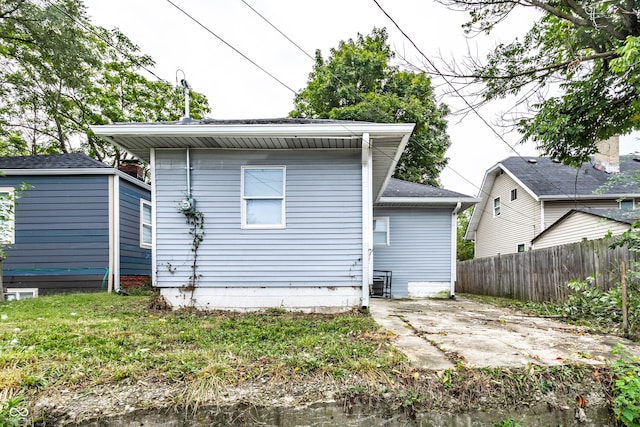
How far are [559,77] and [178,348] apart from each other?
7.73 m

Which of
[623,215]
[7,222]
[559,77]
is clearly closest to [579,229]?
[623,215]

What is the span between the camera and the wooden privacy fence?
208 inches

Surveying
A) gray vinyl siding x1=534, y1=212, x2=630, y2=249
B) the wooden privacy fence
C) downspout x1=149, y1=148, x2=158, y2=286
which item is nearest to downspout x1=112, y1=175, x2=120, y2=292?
downspout x1=149, y1=148, x2=158, y2=286

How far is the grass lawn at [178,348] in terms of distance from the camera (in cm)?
255

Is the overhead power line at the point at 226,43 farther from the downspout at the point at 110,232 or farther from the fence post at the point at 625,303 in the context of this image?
the fence post at the point at 625,303

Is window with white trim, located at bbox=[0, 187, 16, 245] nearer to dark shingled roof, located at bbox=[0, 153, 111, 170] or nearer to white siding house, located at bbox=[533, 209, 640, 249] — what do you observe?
dark shingled roof, located at bbox=[0, 153, 111, 170]

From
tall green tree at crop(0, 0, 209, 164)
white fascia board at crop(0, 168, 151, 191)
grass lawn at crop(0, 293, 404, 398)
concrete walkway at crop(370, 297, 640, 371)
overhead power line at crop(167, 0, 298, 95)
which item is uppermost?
tall green tree at crop(0, 0, 209, 164)

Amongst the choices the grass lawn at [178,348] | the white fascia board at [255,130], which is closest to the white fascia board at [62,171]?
the white fascia board at [255,130]

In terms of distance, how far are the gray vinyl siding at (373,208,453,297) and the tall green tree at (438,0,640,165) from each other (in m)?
3.10

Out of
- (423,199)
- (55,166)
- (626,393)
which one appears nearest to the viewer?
(626,393)

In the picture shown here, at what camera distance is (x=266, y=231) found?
530 cm

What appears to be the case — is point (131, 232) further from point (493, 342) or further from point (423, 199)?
point (493, 342)

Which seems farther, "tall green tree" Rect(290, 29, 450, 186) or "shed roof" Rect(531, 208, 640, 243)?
"tall green tree" Rect(290, 29, 450, 186)

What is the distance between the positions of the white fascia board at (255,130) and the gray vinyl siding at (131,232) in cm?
341
